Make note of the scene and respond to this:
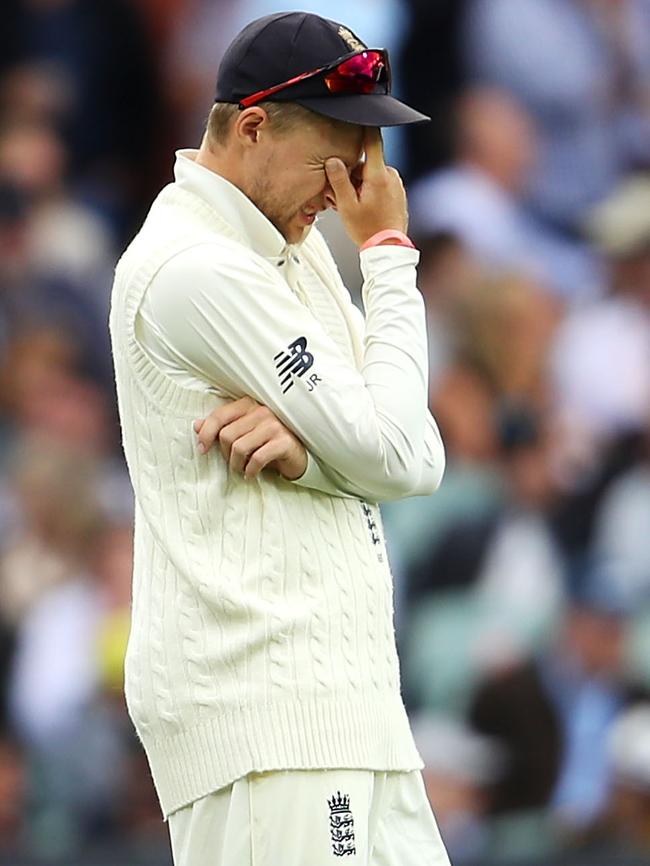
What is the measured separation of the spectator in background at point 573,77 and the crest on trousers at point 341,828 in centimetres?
412

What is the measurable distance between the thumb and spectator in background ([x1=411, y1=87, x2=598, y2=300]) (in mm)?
3592

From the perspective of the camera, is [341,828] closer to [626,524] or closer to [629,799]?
[629,799]

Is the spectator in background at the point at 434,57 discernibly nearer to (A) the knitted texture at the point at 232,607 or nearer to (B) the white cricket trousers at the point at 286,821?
(A) the knitted texture at the point at 232,607

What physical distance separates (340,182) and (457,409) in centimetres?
342

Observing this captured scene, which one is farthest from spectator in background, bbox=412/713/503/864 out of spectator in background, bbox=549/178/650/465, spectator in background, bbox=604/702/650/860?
spectator in background, bbox=549/178/650/465

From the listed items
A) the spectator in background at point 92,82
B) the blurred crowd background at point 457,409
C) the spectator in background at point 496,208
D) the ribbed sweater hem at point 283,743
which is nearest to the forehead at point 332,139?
the ribbed sweater hem at point 283,743

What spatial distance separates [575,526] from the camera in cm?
601

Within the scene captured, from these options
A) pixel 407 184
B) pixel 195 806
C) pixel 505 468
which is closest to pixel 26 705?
pixel 505 468

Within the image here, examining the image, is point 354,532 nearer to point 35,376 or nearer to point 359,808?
point 359,808

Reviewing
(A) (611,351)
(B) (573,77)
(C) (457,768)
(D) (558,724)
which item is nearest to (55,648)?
(C) (457,768)

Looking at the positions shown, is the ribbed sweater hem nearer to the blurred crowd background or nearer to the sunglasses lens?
the sunglasses lens

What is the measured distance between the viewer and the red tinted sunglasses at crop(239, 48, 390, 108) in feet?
8.76

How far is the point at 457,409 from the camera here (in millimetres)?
6117

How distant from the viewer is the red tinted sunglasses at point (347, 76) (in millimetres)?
2670
